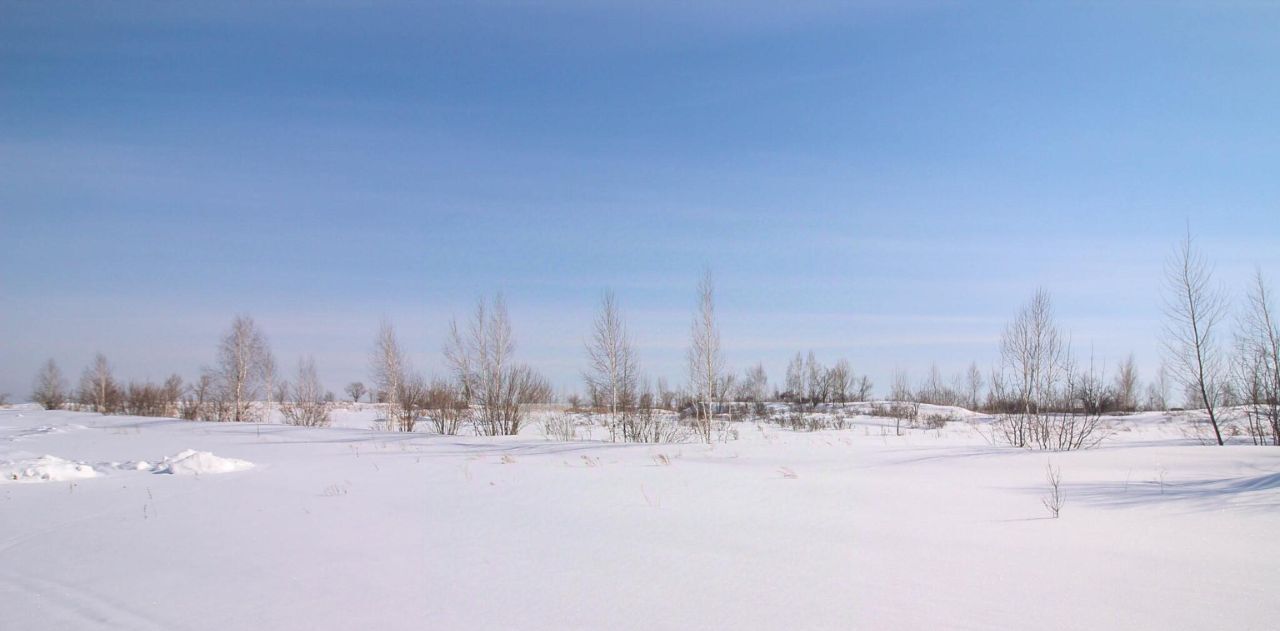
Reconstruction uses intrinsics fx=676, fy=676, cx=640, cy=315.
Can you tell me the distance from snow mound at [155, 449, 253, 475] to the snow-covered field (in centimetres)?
5

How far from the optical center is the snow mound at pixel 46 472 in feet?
31.7

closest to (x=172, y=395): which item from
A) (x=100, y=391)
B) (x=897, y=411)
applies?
(x=100, y=391)

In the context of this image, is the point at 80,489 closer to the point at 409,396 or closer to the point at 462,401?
the point at 462,401

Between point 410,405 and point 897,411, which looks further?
point 897,411

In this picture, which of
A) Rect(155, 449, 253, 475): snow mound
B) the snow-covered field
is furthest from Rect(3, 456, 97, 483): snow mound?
Rect(155, 449, 253, 475): snow mound

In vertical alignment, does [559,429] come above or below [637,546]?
below

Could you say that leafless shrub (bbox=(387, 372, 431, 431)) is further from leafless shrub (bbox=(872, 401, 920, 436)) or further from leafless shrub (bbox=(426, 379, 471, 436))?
leafless shrub (bbox=(872, 401, 920, 436))

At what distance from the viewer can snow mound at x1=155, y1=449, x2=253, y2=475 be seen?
994 centimetres

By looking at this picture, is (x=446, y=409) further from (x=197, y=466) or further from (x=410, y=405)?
(x=197, y=466)

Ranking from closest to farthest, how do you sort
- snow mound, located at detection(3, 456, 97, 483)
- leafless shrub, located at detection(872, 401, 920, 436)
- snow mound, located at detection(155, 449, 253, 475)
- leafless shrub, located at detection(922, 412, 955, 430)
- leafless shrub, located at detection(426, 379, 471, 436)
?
snow mound, located at detection(3, 456, 97, 483)
snow mound, located at detection(155, 449, 253, 475)
leafless shrub, located at detection(426, 379, 471, 436)
leafless shrub, located at detection(922, 412, 955, 430)
leafless shrub, located at detection(872, 401, 920, 436)

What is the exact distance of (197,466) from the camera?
10.1 metres

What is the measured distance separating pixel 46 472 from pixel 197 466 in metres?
2.04

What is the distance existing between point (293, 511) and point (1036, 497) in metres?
8.11

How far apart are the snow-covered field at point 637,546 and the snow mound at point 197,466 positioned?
0.05 metres
